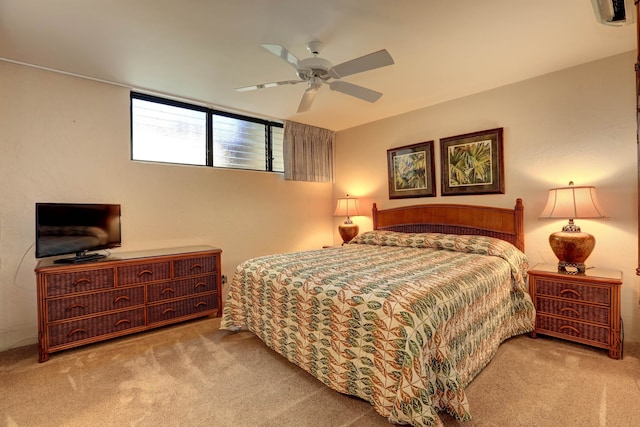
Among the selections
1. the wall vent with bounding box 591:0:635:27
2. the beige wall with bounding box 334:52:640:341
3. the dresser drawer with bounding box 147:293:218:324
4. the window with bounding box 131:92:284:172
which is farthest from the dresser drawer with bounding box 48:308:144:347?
the wall vent with bounding box 591:0:635:27

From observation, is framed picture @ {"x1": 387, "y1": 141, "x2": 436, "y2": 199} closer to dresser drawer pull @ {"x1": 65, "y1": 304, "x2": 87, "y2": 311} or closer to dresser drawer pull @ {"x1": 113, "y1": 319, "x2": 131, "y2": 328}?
dresser drawer pull @ {"x1": 113, "y1": 319, "x2": 131, "y2": 328}

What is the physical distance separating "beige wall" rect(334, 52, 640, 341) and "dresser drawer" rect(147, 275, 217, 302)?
117 inches

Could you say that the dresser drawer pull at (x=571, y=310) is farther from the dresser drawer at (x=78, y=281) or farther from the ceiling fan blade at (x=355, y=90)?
the dresser drawer at (x=78, y=281)

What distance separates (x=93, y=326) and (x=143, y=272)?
0.57 m

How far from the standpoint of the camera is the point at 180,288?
3.10m

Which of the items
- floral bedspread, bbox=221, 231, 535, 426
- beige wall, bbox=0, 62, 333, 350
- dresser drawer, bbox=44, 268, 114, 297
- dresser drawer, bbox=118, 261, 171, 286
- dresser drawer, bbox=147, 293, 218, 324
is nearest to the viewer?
floral bedspread, bbox=221, 231, 535, 426

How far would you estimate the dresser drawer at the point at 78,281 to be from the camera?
240 centimetres

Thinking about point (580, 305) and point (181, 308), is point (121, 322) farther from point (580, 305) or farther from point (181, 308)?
point (580, 305)

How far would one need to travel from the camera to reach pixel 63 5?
1.90m

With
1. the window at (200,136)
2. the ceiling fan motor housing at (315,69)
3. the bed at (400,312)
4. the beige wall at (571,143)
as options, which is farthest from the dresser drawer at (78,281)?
the beige wall at (571,143)

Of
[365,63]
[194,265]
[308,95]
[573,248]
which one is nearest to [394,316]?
[365,63]

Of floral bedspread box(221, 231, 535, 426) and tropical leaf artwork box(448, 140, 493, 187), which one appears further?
tropical leaf artwork box(448, 140, 493, 187)

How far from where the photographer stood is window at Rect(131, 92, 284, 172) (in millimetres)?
3385

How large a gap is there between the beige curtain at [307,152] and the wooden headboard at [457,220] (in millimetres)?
1118
